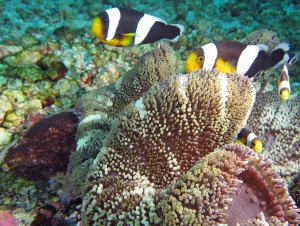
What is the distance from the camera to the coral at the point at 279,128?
224 centimetres

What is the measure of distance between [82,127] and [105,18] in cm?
108

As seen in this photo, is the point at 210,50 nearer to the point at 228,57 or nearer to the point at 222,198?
the point at 228,57

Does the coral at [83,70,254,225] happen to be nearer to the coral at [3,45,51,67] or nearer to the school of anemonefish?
the school of anemonefish

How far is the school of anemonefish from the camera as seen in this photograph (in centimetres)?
222

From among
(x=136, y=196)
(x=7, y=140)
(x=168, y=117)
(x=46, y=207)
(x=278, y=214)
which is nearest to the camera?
(x=278, y=214)

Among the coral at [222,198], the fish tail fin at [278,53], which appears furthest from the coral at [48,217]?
the fish tail fin at [278,53]

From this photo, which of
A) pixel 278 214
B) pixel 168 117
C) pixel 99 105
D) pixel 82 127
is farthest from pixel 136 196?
pixel 99 105

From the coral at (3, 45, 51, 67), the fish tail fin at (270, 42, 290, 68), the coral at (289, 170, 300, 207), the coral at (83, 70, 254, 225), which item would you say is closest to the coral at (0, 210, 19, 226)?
the coral at (83, 70, 254, 225)

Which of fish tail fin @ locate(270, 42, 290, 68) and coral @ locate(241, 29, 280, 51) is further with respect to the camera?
coral @ locate(241, 29, 280, 51)

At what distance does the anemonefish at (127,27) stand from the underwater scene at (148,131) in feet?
0.03

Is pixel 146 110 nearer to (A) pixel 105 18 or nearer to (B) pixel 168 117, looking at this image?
(B) pixel 168 117

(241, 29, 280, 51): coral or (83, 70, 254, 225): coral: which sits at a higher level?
(241, 29, 280, 51): coral

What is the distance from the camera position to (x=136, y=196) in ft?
4.70

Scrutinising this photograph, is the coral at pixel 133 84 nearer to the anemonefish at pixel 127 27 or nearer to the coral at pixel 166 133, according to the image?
the anemonefish at pixel 127 27
